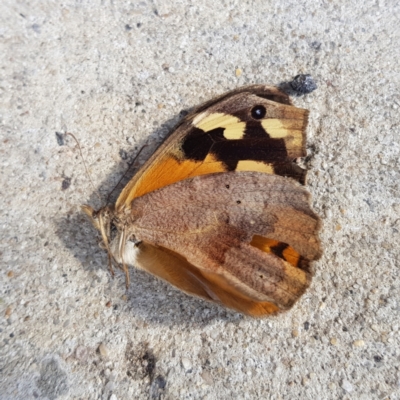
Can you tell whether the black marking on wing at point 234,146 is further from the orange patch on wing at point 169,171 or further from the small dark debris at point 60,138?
the small dark debris at point 60,138

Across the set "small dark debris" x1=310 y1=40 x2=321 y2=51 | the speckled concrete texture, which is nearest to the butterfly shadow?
the speckled concrete texture

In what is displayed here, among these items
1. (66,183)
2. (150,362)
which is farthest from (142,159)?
(150,362)

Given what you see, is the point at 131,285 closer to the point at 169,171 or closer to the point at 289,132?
the point at 169,171

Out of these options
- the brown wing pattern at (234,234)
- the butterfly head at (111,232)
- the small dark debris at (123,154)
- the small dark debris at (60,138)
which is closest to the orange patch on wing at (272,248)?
the brown wing pattern at (234,234)

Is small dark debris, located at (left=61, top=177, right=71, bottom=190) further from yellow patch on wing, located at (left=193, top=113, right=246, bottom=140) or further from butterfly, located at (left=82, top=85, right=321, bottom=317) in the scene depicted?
yellow patch on wing, located at (left=193, top=113, right=246, bottom=140)

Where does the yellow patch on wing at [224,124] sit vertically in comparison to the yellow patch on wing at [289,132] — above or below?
above

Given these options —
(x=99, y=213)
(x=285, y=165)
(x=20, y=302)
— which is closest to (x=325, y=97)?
(x=285, y=165)

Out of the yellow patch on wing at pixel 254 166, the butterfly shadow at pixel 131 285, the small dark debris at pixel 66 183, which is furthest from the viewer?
the small dark debris at pixel 66 183

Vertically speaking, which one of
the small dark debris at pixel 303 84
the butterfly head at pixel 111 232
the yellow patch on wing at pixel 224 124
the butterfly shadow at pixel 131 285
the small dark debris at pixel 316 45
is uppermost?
the yellow patch on wing at pixel 224 124

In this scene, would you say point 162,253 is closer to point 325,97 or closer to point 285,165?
point 285,165
